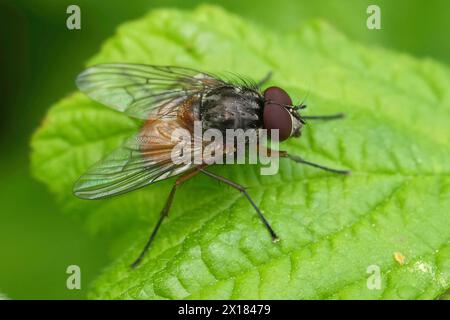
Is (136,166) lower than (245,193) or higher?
higher

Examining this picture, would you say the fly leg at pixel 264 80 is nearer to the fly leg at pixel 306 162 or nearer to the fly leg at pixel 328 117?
the fly leg at pixel 328 117

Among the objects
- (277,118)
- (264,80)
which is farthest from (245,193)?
(264,80)

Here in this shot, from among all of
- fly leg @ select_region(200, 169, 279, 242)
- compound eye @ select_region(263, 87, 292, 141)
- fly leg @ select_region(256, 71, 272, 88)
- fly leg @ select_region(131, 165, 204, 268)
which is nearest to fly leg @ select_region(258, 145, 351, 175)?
compound eye @ select_region(263, 87, 292, 141)

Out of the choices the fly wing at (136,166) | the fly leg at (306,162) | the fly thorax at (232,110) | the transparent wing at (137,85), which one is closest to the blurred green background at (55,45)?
the transparent wing at (137,85)

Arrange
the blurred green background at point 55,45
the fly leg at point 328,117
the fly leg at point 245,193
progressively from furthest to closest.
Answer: the blurred green background at point 55,45
the fly leg at point 328,117
the fly leg at point 245,193

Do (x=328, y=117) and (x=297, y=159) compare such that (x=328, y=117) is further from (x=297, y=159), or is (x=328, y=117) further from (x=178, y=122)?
(x=178, y=122)

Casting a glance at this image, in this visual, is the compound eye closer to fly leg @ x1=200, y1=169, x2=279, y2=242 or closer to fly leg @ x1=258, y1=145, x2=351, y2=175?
fly leg @ x1=258, y1=145, x2=351, y2=175

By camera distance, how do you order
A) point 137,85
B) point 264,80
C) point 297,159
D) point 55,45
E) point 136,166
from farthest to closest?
point 55,45 < point 264,80 < point 137,85 < point 297,159 < point 136,166
